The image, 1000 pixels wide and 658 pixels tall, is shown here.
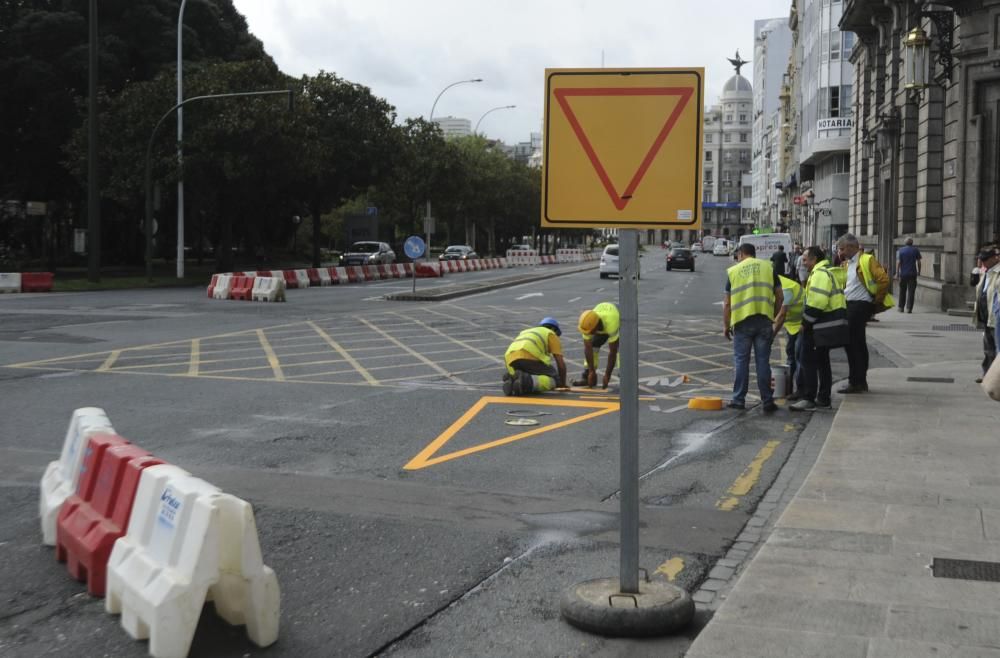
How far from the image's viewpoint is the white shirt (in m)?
13.0

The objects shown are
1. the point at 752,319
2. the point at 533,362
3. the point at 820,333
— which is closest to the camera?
the point at 752,319

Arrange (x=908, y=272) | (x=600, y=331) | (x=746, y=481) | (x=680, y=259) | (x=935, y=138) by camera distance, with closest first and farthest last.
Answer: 1. (x=746, y=481)
2. (x=600, y=331)
3. (x=908, y=272)
4. (x=935, y=138)
5. (x=680, y=259)

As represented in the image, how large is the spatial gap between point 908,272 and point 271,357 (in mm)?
16583

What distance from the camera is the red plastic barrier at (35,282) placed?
3456cm

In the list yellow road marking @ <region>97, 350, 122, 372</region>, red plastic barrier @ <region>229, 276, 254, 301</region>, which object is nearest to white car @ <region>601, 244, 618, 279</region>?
red plastic barrier @ <region>229, 276, 254, 301</region>

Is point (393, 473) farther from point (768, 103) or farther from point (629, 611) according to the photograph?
point (768, 103)

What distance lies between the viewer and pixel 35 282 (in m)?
34.7

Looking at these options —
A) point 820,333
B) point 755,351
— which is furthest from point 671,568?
point 820,333

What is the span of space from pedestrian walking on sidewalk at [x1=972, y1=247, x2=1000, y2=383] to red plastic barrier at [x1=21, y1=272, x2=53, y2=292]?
28533mm

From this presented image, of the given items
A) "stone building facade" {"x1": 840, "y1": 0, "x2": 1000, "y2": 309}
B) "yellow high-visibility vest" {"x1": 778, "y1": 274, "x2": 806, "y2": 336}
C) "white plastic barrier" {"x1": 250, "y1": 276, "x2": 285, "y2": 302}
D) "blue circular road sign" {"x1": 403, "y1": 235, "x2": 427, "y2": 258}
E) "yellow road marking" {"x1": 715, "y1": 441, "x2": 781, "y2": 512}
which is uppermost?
"stone building facade" {"x1": 840, "y1": 0, "x2": 1000, "y2": 309}

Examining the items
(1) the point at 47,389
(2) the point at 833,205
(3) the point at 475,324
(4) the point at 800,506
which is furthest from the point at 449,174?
(4) the point at 800,506

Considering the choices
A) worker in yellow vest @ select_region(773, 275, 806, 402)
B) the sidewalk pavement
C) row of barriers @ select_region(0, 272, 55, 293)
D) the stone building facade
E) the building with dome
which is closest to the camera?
the sidewalk pavement

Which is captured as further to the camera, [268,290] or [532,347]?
[268,290]

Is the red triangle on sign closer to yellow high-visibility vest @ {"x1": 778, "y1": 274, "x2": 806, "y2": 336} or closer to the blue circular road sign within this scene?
yellow high-visibility vest @ {"x1": 778, "y1": 274, "x2": 806, "y2": 336}
